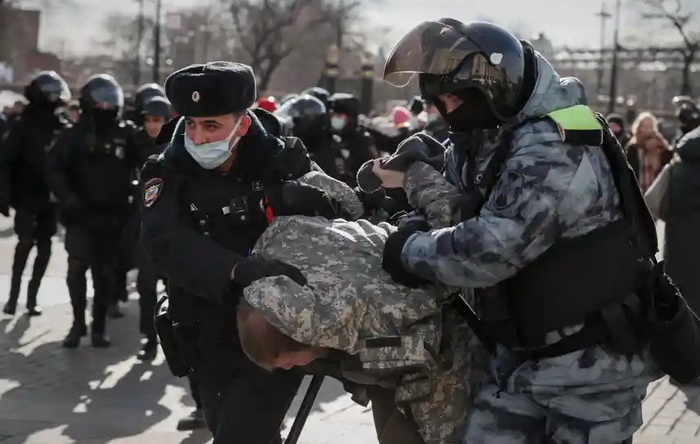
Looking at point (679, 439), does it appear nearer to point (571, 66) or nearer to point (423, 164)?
point (423, 164)

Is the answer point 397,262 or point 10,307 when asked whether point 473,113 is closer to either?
point 397,262

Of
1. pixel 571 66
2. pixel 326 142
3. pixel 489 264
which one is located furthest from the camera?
pixel 571 66

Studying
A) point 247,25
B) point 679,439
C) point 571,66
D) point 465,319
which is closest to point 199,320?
point 465,319

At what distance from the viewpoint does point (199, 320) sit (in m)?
3.88

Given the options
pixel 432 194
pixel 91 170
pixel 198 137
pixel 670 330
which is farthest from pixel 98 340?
pixel 670 330

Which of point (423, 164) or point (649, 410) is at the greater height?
point (423, 164)

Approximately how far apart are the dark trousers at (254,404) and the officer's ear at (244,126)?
2.47 ft

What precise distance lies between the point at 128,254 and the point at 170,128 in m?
5.49

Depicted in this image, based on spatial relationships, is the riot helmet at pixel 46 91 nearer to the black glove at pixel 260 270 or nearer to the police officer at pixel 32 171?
the police officer at pixel 32 171

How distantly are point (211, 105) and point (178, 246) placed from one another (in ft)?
1.54

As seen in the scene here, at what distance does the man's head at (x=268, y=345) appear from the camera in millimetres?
3082

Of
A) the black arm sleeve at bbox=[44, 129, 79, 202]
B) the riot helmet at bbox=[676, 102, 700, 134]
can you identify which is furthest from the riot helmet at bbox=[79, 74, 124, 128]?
the riot helmet at bbox=[676, 102, 700, 134]

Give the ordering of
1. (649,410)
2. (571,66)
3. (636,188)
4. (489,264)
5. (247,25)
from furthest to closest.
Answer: (247,25) → (571,66) → (649,410) → (636,188) → (489,264)

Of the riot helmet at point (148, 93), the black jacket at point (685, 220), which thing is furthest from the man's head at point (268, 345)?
the riot helmet at point (148, 93)
